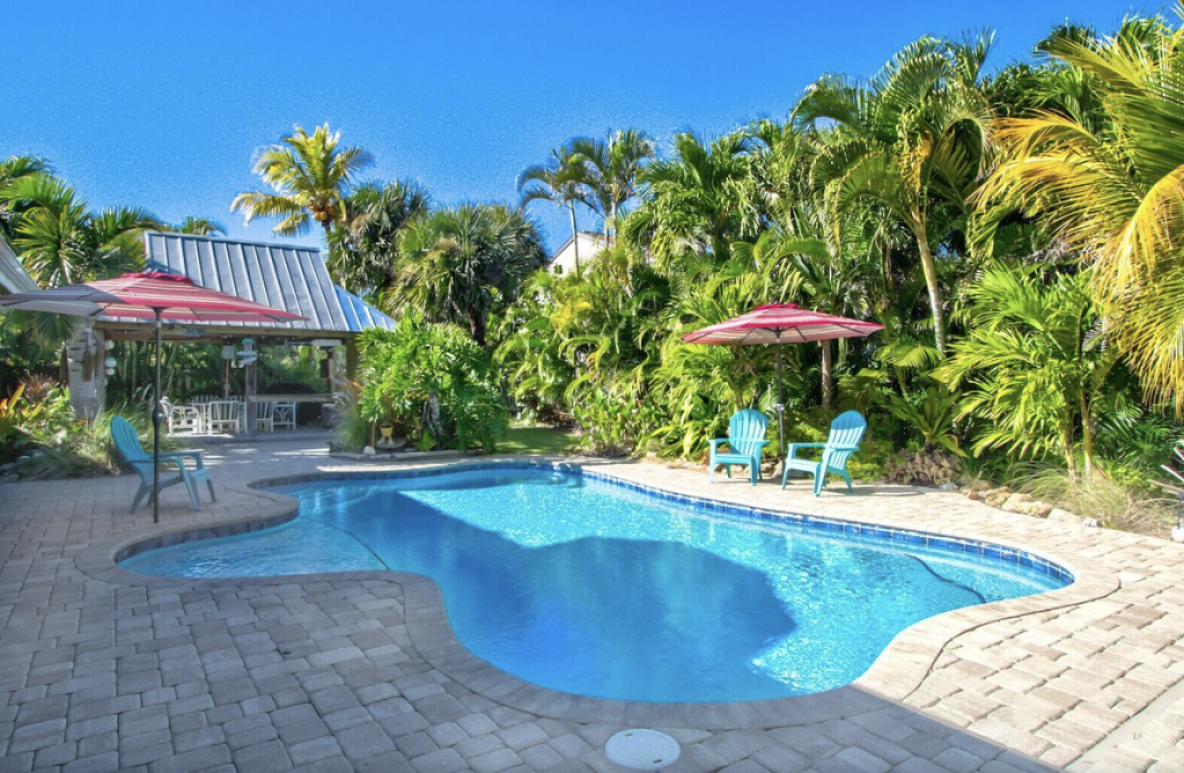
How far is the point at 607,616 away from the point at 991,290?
5823 millimetres

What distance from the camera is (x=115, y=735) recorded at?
→ 2.96 metres

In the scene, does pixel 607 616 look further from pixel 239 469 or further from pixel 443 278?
pixel 443 278

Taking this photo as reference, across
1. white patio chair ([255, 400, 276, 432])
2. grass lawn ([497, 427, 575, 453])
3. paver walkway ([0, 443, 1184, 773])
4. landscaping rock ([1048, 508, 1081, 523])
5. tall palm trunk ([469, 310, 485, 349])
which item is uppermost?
tall palm trunk ([469, 310, 485, 349])

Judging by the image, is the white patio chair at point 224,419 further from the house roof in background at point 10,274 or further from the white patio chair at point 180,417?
the house roof in background at point 10,274

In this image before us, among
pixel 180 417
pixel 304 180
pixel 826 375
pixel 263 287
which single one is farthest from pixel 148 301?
pixel 304 180

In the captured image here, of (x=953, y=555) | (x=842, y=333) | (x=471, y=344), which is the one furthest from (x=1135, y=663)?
(x=471, y=344)

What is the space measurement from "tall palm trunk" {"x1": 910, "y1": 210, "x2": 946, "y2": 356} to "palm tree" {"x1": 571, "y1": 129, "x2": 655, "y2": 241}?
12.0 metres

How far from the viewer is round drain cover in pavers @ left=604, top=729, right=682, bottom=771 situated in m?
2.75

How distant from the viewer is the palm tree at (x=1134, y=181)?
4996 mm

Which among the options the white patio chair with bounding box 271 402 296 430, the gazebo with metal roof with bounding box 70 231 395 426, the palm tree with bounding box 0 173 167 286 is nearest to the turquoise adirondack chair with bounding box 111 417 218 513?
the palm tree with bounding box 0 173 167 286

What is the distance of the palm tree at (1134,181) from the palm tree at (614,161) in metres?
14.7

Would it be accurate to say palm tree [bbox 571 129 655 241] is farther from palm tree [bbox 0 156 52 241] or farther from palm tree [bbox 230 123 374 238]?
palm tree [bbox 0 156 52 241]

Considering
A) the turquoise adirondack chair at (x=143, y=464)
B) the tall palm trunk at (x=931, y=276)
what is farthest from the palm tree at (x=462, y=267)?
the tall palm trunk at (x=931, y=276)

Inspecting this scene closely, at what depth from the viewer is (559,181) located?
69.7ft
